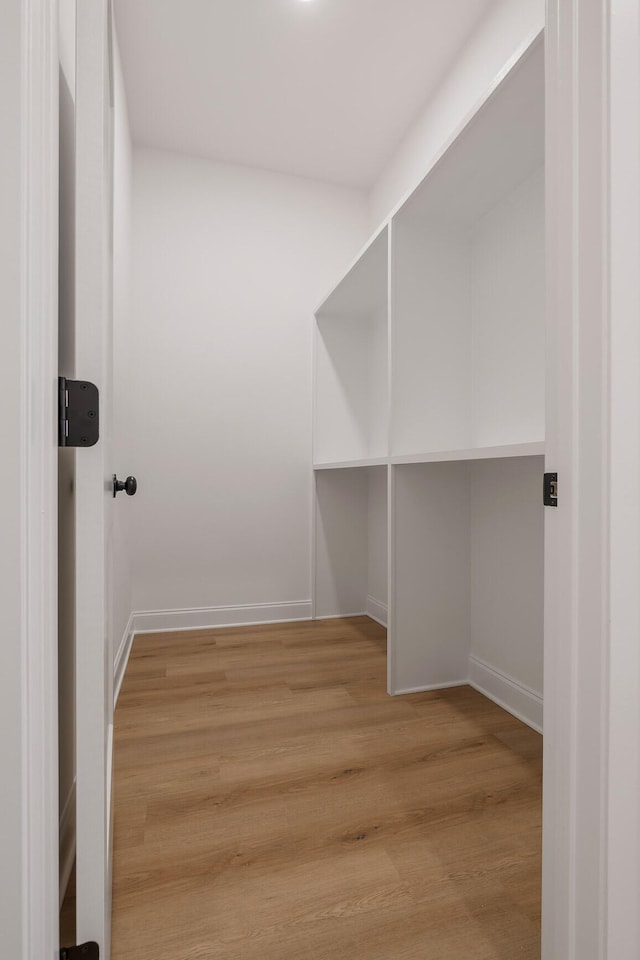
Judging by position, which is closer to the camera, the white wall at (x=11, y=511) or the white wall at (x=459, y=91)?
the white wall at (x=11, y=511)

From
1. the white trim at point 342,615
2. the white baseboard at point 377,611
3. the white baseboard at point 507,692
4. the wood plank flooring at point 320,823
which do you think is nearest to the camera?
the wood plank flooring at point 320,823

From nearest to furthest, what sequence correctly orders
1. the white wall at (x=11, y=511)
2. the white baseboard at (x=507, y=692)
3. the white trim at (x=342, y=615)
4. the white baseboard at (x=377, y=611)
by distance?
the white wall at (x=11, y=511)
the white baseboard at (x=507, y=692)
the white baseboard at (x=377, y=611)
the white trim at (x=342, y=615)

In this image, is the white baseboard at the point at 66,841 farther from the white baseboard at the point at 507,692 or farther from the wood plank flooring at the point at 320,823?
the white baseboard at the point at 507,692

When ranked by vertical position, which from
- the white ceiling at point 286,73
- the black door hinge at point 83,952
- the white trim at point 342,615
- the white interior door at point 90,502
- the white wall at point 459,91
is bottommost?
the white trim at point 342,615

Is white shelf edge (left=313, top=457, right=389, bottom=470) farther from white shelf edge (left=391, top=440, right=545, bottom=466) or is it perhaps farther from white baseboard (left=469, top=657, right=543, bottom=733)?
white baseboard (left=469, top=657, right=543, bottom=733)

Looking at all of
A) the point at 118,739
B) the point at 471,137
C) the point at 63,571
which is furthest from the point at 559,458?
the point at 118,739

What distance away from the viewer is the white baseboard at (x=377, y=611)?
2713mm

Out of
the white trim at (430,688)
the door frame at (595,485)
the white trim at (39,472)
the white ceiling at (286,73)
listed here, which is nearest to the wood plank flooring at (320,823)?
the white trim at (430,688)

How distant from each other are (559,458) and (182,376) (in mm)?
2271

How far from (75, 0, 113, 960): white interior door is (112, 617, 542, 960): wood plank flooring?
0.99 feet

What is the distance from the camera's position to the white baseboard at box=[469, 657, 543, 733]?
161 centimetres

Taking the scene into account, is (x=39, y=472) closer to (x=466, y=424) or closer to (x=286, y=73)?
(x=466, y=424)

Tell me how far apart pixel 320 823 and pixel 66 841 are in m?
0.53

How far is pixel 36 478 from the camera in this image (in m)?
0.56
